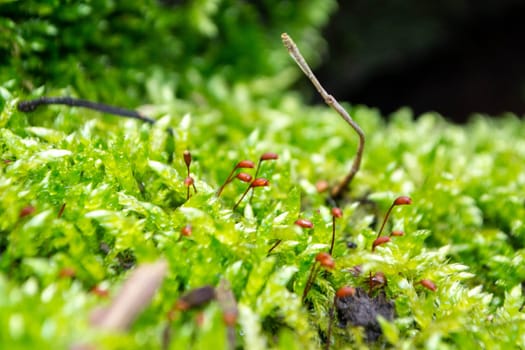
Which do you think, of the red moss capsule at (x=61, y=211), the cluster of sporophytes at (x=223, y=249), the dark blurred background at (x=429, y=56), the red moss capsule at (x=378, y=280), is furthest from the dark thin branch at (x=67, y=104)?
the dark blurred background at (x=429, y=56)

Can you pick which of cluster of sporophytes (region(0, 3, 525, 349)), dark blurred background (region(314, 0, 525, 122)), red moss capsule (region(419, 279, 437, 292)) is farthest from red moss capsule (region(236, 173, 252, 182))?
dark blurred background (region(314, 0, 525, 122))

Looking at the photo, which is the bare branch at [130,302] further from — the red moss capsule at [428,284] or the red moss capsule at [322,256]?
the red moss capsule at [428,284]

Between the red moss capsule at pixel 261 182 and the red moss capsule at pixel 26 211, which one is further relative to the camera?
the red moss capsule at pixel 261 182

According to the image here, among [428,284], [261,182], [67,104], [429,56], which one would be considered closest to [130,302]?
[261,182]

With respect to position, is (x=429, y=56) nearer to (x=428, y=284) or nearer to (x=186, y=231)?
(x=428, y=284)

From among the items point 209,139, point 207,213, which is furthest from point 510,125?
point 207,213

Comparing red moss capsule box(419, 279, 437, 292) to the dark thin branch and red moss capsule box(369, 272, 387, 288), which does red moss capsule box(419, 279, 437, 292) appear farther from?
the dark thin branch
